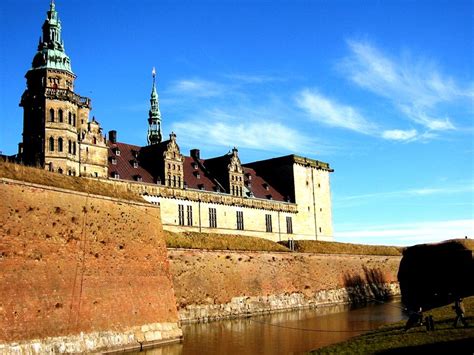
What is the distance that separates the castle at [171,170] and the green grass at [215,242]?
8392 millimetres

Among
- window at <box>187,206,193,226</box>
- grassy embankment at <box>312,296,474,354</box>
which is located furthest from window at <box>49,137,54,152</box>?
grassy embankment at <box>312,296,474,354</box>

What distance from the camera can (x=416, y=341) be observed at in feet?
63.3

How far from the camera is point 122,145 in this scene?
1965 inches

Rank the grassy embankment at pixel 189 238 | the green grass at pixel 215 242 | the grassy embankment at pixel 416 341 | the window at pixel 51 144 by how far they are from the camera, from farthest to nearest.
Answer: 1. the window at pixel 51 144
2. the green grass at pixel 215 242
3. the grassy embankment at pixel 189 238
4. the grassy embankment at pixel 416 341

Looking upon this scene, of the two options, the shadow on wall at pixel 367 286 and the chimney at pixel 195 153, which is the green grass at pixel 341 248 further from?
the chimney at pixel 195 153

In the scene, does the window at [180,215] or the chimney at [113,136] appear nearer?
the window at [180,215]

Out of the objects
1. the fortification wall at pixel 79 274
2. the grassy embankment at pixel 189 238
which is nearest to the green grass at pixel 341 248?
the grassy embankment at pixel 189 238

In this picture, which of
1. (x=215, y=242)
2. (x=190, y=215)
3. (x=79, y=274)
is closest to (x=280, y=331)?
(x=215, y=242)

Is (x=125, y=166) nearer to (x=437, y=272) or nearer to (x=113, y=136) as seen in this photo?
(x=113, y=136)

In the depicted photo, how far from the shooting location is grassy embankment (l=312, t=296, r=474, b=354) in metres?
17.9

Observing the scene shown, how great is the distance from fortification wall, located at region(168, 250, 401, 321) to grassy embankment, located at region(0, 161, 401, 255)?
0.67 meters

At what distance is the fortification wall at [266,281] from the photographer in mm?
33875

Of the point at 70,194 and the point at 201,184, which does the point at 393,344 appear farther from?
the point at 201,184

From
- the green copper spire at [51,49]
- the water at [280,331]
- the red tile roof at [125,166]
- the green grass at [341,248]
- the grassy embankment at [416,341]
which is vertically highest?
the green copper spire at [51,49]
